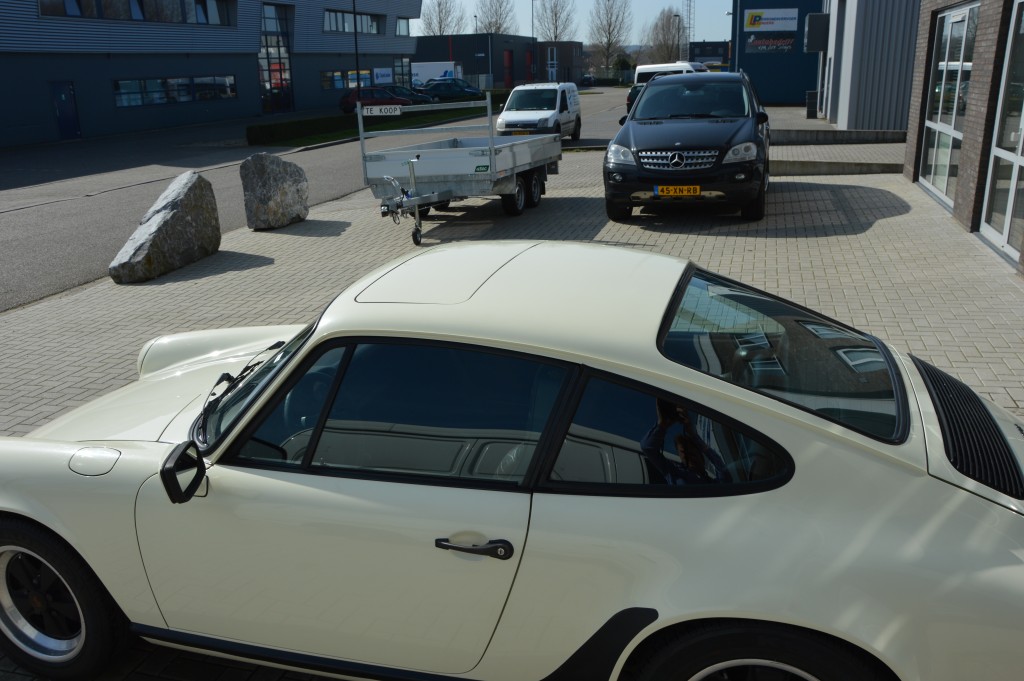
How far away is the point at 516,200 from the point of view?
43.0ft

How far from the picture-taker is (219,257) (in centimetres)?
1131

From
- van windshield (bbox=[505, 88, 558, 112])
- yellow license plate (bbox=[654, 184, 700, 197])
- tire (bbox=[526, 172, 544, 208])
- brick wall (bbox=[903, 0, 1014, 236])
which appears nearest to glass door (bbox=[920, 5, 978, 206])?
brick wall (bbox=[903, 0, 1014, 236])

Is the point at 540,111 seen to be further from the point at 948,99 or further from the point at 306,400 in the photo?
the point at 306,400

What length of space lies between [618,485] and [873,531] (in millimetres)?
655

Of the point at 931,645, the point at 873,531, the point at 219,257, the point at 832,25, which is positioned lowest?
the point at 219,257

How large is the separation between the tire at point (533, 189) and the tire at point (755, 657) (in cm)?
1185

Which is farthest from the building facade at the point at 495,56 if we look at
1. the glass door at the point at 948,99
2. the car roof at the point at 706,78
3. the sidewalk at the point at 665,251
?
the sidewalk at the point at 665,251

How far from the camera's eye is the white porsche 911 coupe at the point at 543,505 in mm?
2141

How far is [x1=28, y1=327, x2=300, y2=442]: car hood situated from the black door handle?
1174 millimetres

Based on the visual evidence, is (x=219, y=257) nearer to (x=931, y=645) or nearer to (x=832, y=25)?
(x=931, y=645)

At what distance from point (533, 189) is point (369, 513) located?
461 inches

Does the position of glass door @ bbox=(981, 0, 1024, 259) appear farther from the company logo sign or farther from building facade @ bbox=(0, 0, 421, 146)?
building facade @ bbox=(0, 0, 421, 146)

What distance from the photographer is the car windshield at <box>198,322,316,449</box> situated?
2.79 meters

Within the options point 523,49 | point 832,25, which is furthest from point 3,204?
point 523,49
